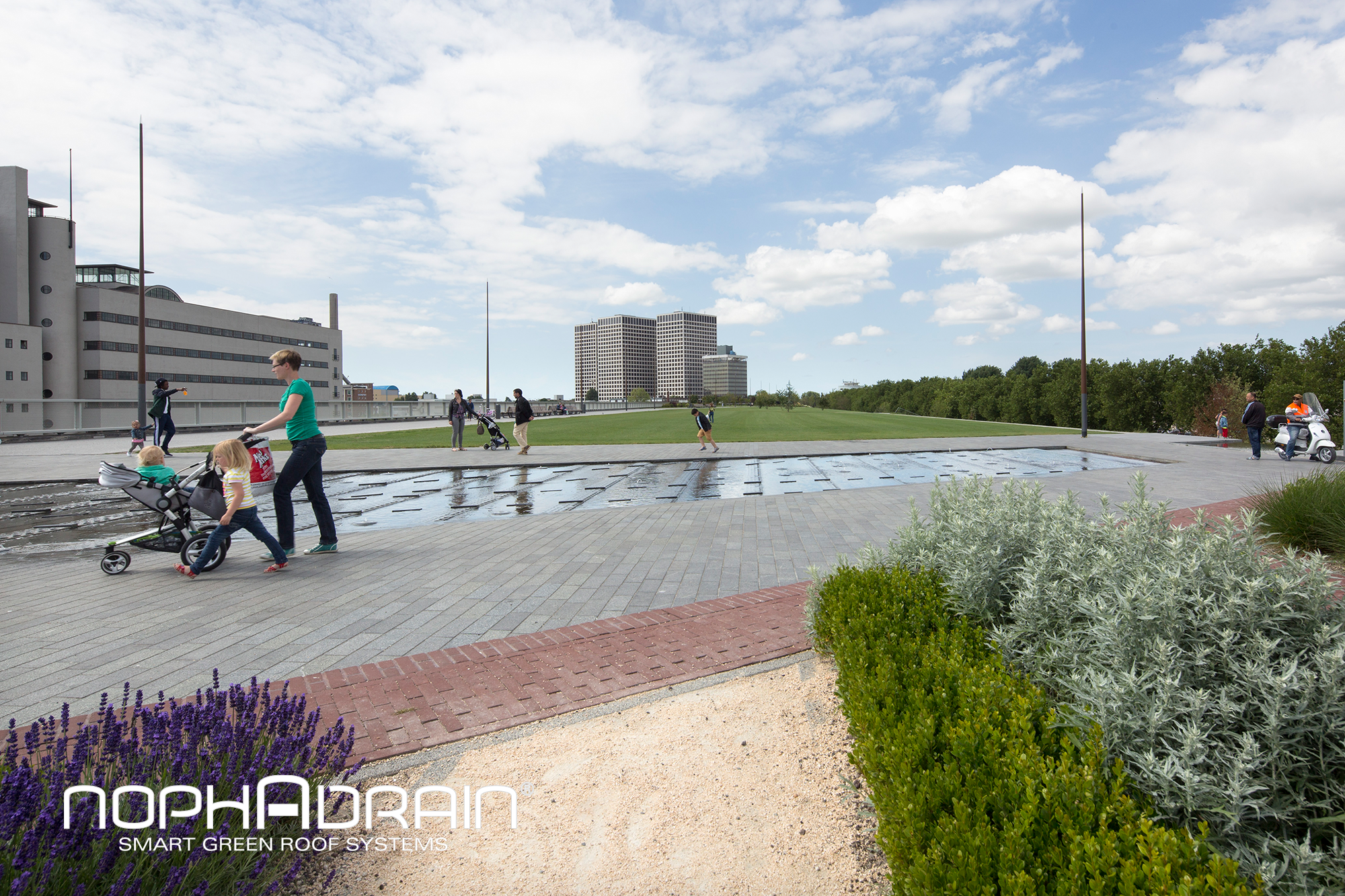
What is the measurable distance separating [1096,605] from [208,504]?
7369mm

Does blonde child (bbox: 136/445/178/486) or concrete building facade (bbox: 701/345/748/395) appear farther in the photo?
concrete building facade (bbox: 701/345/748/395)


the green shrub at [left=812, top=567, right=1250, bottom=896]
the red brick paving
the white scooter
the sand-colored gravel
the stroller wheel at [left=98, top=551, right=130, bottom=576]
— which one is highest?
the white scooter

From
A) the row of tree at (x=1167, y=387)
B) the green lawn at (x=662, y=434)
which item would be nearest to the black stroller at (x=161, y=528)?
the green lawn at (x=662, y=434)

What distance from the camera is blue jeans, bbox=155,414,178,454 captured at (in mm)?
19250

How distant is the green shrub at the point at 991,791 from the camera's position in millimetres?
1735

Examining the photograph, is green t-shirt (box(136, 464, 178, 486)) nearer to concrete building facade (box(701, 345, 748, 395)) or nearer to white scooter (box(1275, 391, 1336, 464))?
white scooter (box(1275, 391, 1336, 464))

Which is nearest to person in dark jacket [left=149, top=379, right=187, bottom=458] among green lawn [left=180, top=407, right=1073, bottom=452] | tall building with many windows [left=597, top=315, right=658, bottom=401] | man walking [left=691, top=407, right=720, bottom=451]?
green lawn [left=180, top=407, right=1073, bottom=452]

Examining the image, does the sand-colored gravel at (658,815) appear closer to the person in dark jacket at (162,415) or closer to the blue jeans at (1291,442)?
the person in dark jacket at (162,415)

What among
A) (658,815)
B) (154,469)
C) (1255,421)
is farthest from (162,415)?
(1255,421)

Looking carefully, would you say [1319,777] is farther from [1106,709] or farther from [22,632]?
[22,632]

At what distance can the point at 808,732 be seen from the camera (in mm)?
3322

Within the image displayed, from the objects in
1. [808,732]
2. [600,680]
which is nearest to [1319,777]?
[808,732]

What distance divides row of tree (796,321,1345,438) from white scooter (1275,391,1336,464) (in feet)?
57.7

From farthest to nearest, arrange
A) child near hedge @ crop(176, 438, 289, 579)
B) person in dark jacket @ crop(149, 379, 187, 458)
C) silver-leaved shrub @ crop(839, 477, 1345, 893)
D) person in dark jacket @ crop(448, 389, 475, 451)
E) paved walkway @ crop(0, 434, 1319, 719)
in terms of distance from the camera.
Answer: person in dark jacket @ crop(448, 389, 475, 451)
person in dark jacket @ crop(149, 379, 187, 458)
child near hedge @ crop(176, 438, 289, 579)
paved walkway @ crop(0, 434, 1319, 719)
silver-leaved shrub @ crop(839, 477, 1345, 893)
